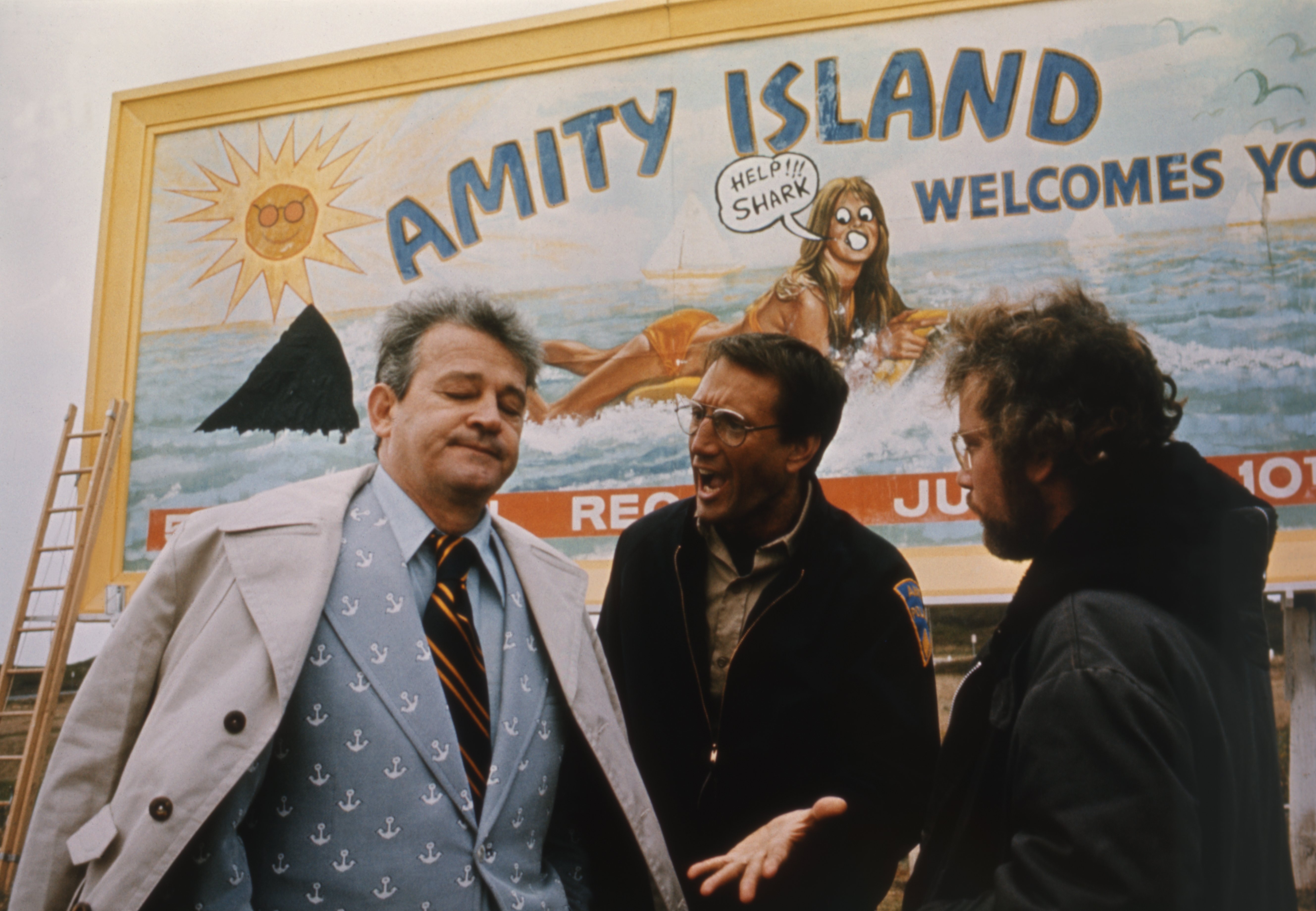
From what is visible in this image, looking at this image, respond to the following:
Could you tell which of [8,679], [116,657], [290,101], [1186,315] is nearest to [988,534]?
[116,657]

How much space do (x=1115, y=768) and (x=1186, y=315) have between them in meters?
2.14

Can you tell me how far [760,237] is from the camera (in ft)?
9.95

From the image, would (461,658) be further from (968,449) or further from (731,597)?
(968,449)

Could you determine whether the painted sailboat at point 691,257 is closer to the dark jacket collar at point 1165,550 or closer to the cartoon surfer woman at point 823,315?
the cartoon surfer woman at point 823,315

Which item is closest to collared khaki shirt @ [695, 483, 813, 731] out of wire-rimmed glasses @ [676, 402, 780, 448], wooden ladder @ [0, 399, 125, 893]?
wire-rimmed glasses @ [676, 402, 780, 448]

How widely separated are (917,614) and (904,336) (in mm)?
1227

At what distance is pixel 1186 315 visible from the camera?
2.73 m

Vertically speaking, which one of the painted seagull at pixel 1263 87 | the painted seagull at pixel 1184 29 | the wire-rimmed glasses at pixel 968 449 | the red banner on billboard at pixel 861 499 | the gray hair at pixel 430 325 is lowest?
the red banner on billboard at pixel 861 499

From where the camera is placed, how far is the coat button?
46.5 inches

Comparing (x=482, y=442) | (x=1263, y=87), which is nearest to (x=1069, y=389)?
(x=482, y=442)

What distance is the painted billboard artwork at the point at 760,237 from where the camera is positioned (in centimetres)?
270

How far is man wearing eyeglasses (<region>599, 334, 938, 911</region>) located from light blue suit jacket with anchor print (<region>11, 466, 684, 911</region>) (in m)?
0.53

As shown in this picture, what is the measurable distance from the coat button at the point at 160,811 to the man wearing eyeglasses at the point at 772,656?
3.15ft

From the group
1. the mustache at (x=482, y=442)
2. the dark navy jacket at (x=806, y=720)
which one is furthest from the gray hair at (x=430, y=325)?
the dark navy jacket at (x=806, y=720)
